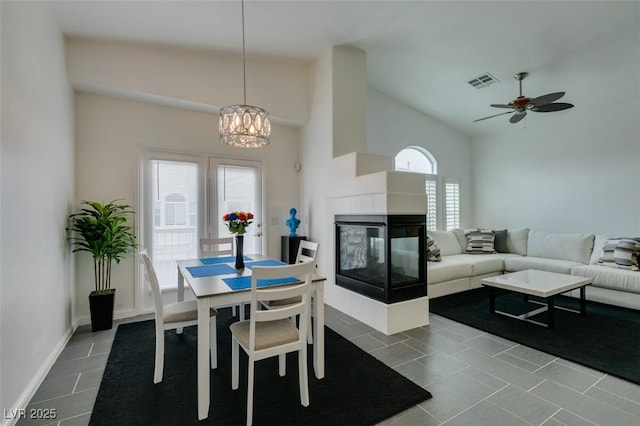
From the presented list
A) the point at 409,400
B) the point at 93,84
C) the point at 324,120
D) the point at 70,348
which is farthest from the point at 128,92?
the point at 409,400

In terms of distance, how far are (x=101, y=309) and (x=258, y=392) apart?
A: 2.21 m

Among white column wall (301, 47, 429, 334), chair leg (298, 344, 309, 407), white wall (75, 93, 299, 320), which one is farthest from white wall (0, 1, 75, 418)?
white column wall (301, 47, 429, 334)

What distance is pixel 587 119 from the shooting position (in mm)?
4848

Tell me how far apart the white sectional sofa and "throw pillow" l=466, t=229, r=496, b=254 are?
3.2 inches

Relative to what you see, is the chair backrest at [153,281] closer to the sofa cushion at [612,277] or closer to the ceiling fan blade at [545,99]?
the ceiling fan blade at [545,99]

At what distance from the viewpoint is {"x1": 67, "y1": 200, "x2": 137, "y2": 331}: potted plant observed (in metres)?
3.10

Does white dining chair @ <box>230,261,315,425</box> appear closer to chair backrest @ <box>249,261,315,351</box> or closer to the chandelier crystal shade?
chair backrest @ <box>249,261,315,351</box>

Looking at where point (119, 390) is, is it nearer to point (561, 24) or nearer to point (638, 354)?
point (638, 354)

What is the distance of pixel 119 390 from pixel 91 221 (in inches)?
71.1

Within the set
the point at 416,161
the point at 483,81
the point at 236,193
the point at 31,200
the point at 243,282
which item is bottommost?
the point at 243,282

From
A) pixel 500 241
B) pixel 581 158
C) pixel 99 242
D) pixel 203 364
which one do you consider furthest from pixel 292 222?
pixel 581 158

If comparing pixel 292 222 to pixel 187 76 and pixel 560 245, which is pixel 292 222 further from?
pixel 560 245

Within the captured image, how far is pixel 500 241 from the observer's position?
218 inches

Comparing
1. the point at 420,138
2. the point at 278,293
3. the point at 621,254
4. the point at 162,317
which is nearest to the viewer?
the point at 278,293
